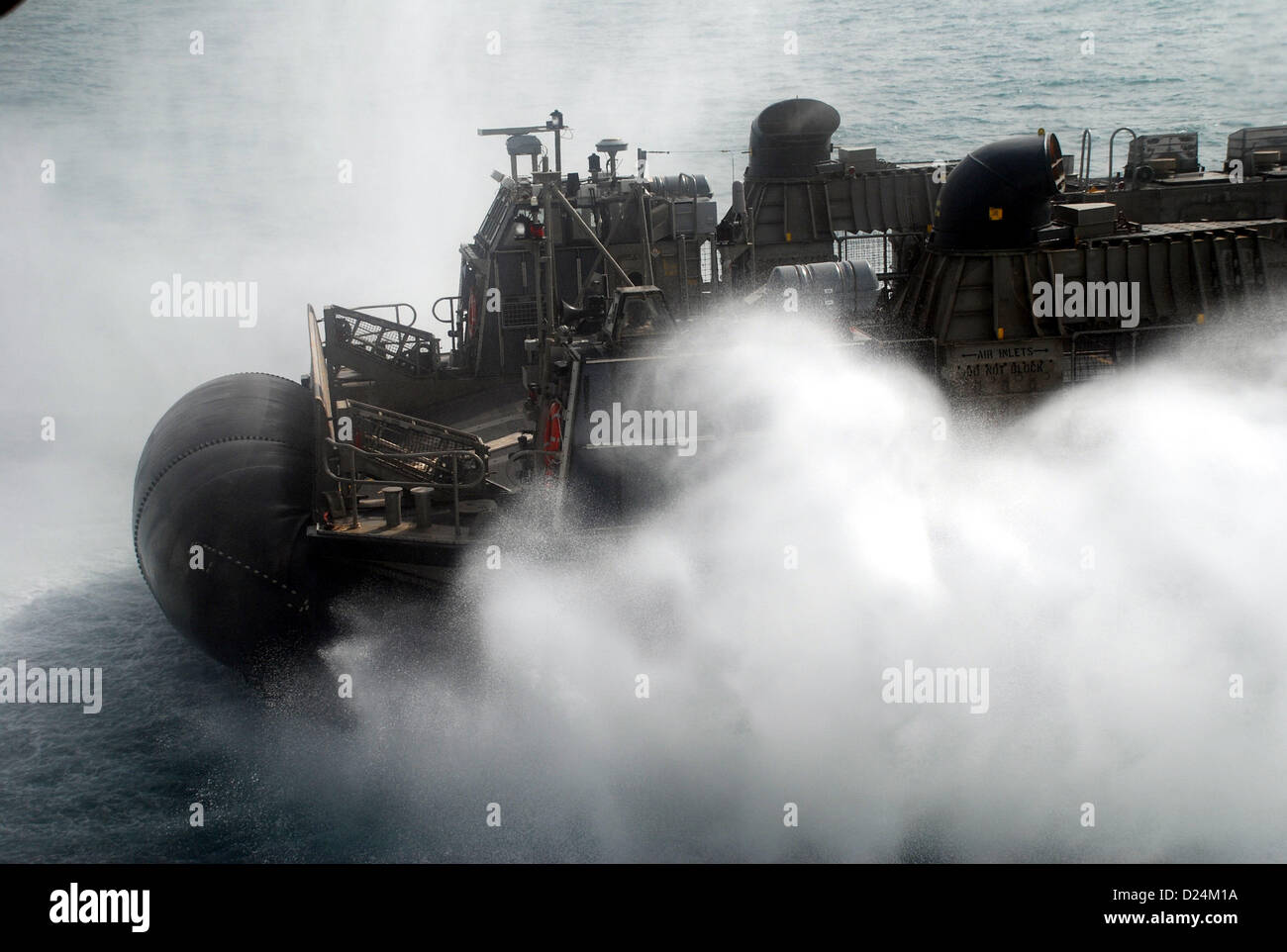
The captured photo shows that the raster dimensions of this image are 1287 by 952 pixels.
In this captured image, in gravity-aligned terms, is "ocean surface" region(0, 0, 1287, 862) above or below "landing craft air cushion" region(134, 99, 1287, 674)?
below

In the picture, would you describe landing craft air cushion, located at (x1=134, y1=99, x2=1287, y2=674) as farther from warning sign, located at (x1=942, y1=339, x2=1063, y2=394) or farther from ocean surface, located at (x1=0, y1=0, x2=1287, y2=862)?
ocean surface, located at (x1=0, y1=0, x2=1287, y2=862)

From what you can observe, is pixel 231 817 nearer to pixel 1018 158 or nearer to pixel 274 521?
pixel 274 521

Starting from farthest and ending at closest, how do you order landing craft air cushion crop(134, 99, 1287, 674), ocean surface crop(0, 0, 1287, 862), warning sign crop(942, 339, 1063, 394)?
warning sign crop(942, 339, 1063, 394), landing craft air cushion crop(134, 99, 1287, 674), ocean surface crop(0, 0, 1287, 862)

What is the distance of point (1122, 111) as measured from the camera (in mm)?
39312

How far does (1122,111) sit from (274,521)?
35.4 meters

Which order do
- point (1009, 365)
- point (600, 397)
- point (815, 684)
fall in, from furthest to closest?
point (1009, 365) → point (600, 397) → point (815, 684)

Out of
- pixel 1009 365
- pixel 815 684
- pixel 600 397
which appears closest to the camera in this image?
pixel 815 684

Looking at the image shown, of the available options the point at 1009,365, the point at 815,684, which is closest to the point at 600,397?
the point at 815,684

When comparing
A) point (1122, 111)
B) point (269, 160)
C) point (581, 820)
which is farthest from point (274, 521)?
point (1122, 111)

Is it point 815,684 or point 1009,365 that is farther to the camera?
point 1009,365

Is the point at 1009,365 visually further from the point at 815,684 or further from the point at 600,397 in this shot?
the point at 600,397

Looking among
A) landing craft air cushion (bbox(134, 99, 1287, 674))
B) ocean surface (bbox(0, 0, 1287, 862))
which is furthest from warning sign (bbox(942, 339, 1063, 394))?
ocean surface (bbox(0, 0, 1287, 862))

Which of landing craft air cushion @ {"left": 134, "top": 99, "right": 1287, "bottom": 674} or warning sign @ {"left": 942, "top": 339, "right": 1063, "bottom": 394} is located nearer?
landing craft air cushion @ {"left": 134, "top": 99, "right": 1287, "bottom": 674}

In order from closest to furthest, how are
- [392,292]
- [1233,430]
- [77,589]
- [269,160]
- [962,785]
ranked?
1. [962,785]
2. [1233,430]
3. [77,589]
4. [392,292]
5. [269,160]
